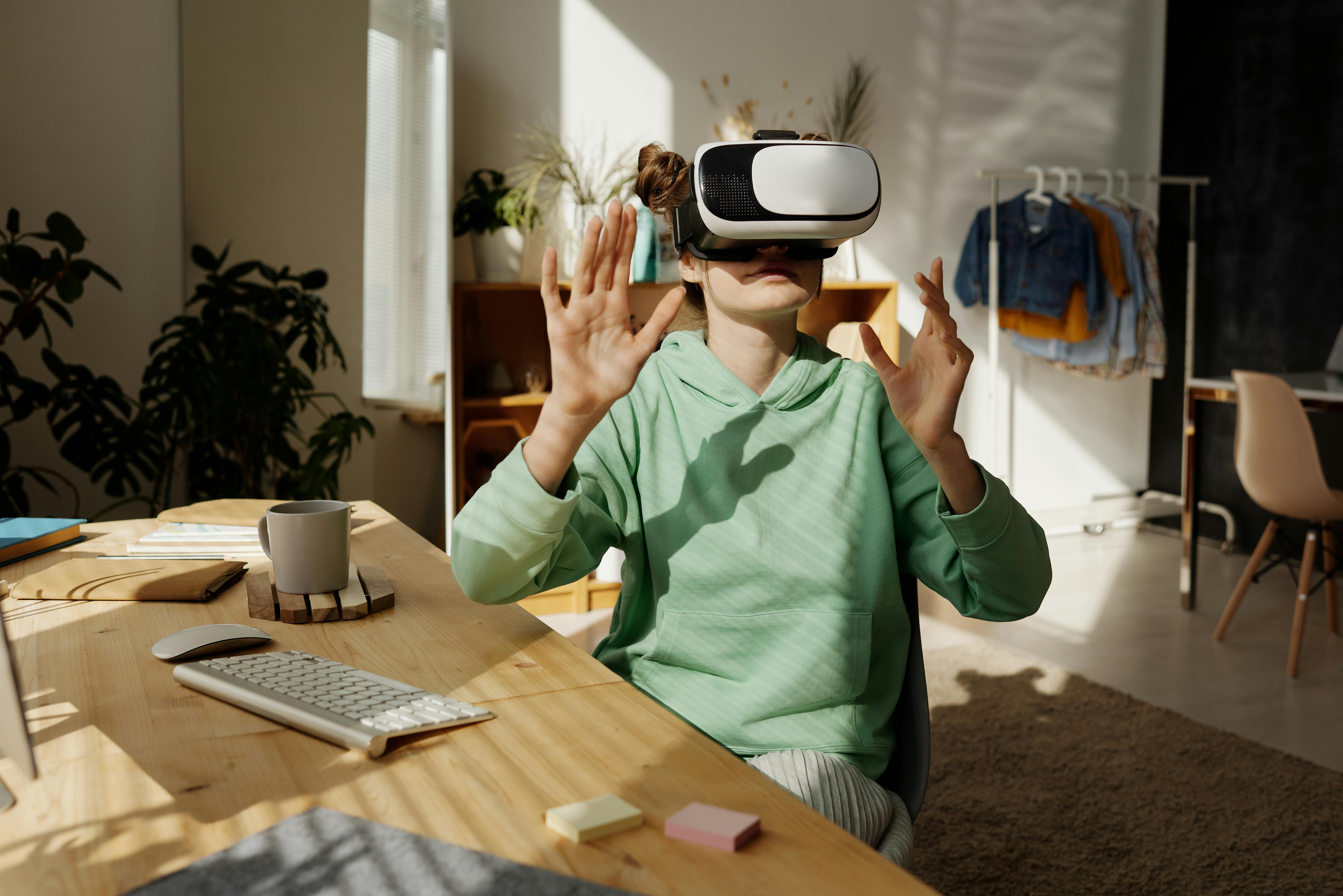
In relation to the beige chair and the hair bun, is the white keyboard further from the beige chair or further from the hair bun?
the beige chair

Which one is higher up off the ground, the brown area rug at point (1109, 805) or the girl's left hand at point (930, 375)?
the girl's left hand at point (930, 375)

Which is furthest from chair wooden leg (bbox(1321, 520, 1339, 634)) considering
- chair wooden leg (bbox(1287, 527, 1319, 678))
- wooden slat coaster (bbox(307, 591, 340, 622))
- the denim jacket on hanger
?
wooden slat coaster (bbox(307, 591, 340, 622))

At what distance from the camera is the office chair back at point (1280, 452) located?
2.95m

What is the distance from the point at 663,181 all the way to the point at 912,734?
0.69 meters

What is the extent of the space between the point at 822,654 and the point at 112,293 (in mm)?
2547

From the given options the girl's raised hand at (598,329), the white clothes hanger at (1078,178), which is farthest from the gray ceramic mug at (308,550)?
the white clothes hanger at (1078,178)

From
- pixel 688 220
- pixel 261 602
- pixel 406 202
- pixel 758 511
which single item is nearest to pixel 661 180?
pixel 688 220

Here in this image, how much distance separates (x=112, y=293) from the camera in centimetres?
285

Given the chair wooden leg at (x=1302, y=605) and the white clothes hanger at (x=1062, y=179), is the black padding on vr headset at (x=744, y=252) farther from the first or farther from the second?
the white clothes hanger at (x=1062, y=179)

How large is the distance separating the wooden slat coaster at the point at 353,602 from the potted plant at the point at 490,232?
2427mm

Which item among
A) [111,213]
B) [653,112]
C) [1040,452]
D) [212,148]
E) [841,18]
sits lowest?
[1040,452]

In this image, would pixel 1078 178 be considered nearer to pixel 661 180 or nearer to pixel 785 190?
pixel 661 180


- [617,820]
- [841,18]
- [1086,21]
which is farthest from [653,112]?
[617,820]

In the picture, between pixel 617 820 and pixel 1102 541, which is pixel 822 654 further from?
pixel 1102 541
